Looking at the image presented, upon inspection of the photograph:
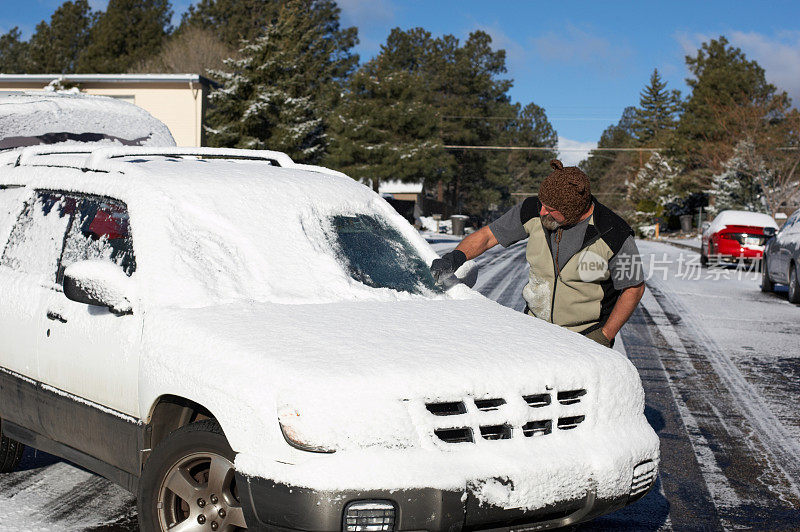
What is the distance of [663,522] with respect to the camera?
14.8 feet

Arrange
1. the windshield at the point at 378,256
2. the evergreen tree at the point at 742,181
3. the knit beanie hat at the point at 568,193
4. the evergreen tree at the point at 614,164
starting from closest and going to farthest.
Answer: the windshield at the point at 378,256, the knit beanie hat at the point at 568,193, the evergreen tree at the point at 742,181, the evergreen tree at the point at 614,164

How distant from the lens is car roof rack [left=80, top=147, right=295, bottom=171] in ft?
15.0

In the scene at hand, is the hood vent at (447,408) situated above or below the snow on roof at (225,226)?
below

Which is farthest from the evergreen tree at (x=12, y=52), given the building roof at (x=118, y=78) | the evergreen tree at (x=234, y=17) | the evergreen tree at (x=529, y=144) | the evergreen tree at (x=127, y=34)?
the evergreen tree at (x=529, y=144)

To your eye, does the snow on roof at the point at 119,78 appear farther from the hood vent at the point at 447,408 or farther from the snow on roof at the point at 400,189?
the hood vent at the point at 447,408

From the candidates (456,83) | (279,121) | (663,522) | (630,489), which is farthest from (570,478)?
(456,83)

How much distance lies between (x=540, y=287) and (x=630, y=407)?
134 cm

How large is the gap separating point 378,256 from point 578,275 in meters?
1.08

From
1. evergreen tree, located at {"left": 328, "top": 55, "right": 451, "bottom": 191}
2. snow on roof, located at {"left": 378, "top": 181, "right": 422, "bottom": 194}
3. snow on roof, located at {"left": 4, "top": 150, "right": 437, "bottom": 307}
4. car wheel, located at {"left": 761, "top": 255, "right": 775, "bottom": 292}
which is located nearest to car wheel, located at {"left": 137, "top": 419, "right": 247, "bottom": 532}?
snow on roof, located at {"left": 4, "top": 150, "right": 437, "bottom": 307}

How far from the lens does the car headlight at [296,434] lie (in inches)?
115

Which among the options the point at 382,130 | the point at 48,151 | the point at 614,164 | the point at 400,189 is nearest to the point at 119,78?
the point at 382,130

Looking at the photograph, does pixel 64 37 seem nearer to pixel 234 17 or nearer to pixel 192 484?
pixel 234 17

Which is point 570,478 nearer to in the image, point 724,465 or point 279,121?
point 724,465

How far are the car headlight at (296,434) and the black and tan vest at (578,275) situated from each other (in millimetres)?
2204
